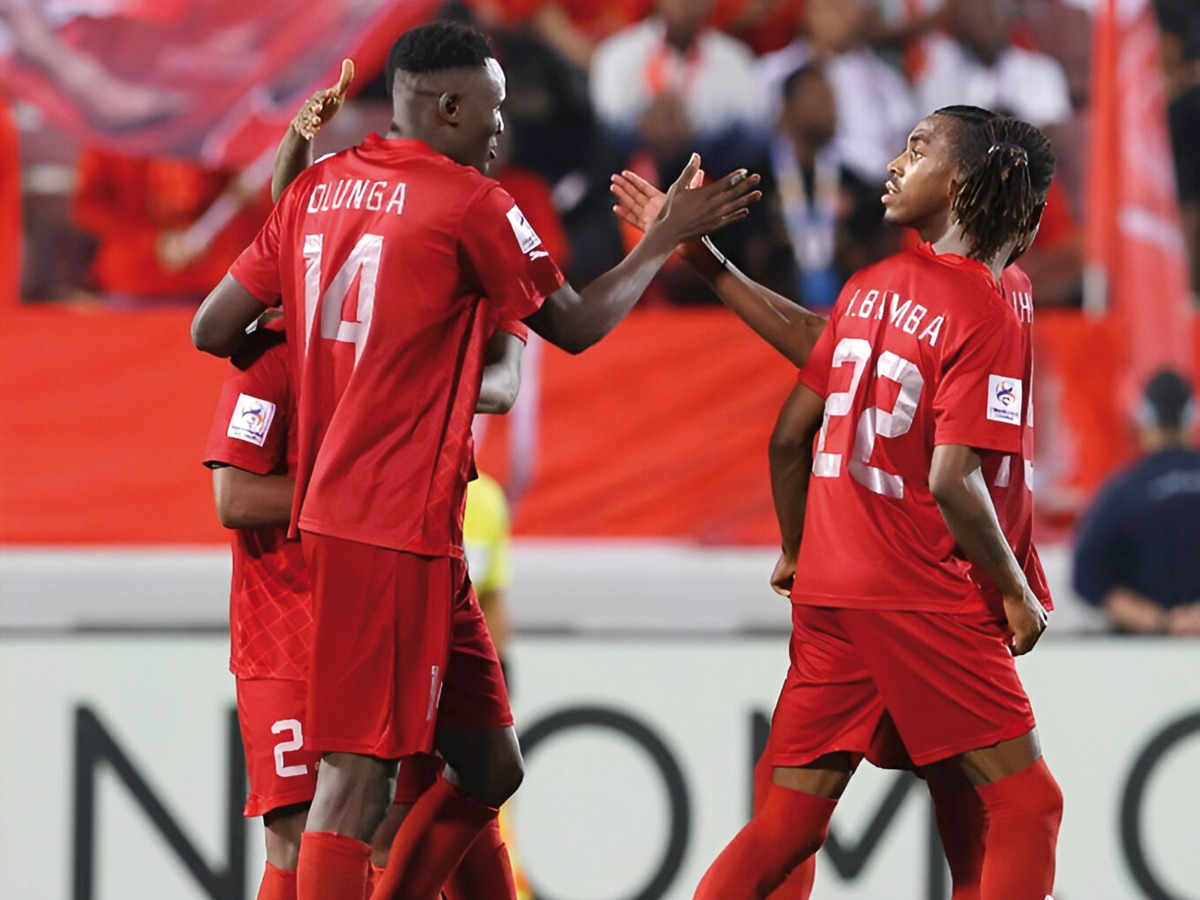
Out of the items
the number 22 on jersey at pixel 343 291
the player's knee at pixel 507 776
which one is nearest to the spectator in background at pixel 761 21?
the number 22 on jersey at pixel 343 291

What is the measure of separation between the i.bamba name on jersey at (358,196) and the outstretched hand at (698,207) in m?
0.52

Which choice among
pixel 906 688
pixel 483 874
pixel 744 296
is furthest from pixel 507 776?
pixel 744 296

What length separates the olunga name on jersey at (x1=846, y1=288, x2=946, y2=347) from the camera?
324 centimetres

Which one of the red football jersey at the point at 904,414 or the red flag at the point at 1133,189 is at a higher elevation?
the red flag at the point at 1133,189

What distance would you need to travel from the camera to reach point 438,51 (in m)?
3.07

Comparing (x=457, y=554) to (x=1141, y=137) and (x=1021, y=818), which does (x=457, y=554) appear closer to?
(x=1021, y=818)

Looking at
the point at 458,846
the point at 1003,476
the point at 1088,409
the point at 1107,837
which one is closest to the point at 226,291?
the point at 458,846

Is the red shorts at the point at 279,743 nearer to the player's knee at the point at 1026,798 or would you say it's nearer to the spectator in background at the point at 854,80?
the player's knee at the point at 1026,798

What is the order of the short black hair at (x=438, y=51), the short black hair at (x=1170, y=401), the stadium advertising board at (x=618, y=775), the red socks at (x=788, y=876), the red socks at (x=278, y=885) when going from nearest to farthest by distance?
the short black hair at (x=438, y=51)
the red socks at (x=278, y=885)
the red socks at (x=788, y=876)
the stadium advertising board at (x=618, y=775)
the short black hair at (x=1170, y=401)

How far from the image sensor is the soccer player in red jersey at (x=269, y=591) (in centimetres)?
330

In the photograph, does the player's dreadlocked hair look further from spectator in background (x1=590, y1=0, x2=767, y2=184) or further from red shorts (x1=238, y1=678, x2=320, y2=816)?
spectator in background (x1=590, y1=0, x2=767, y2=184)

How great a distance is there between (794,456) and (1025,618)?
53 cm

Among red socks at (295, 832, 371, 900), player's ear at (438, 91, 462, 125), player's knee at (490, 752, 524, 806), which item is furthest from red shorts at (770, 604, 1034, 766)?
player's ear at (438, 91, 462, 125)

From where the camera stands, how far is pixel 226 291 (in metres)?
3.15
